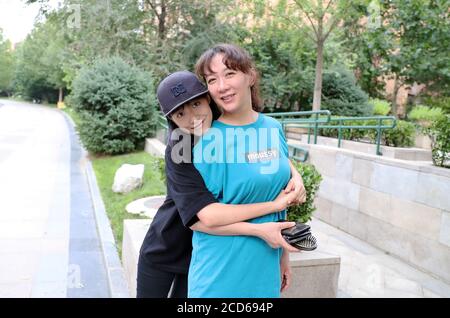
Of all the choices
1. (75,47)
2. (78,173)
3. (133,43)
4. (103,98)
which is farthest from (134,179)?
(75,47)

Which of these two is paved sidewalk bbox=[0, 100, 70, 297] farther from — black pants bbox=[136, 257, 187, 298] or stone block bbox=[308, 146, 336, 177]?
stone block bbox=[308, 146, 336, 177]

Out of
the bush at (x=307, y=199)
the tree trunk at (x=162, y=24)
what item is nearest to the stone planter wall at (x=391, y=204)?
the bush at (x=307, y=199)

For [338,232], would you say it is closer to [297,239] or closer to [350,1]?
[297,239]

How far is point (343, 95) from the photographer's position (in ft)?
57.2

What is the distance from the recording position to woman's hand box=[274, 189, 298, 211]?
162cm

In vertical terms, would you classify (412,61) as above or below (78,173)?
above

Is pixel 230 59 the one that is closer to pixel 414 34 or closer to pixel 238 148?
pixel 238 148

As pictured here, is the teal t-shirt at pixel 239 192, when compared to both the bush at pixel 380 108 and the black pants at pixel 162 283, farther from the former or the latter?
the bush at pixel 380 108

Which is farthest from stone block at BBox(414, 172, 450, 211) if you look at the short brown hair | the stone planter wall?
the short brown hair

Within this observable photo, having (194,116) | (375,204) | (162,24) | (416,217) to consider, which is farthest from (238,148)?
(162,24)

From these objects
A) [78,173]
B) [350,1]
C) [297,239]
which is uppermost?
[350,1]

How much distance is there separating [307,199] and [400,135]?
260 inches

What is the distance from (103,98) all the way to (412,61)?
8.05 meters
